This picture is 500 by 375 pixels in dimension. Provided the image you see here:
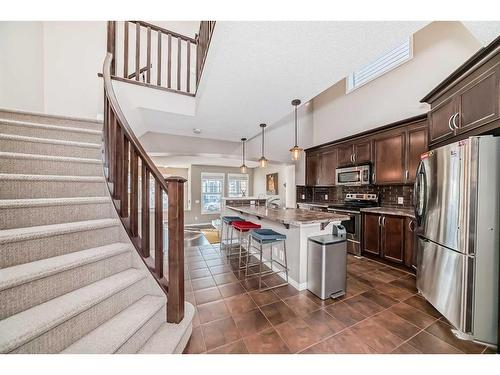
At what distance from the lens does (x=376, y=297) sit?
2232 mm

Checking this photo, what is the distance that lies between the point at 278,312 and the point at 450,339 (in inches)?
56.4

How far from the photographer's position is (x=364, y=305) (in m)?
Answer: 2.08

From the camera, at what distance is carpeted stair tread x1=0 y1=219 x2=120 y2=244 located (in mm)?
1127

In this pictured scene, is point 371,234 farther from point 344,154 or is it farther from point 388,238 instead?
point 344,154

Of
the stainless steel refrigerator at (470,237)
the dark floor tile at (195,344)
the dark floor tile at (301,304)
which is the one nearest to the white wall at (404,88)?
the stainless steel refrigerator at (470,237)

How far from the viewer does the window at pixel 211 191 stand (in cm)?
845

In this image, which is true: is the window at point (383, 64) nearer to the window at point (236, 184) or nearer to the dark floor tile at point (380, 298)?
the dark floor tile at point (380, 298)

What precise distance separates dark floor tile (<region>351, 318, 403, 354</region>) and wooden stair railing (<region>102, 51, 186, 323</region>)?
1.53 meters

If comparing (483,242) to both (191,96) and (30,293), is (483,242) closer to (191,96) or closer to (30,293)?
(30,293)

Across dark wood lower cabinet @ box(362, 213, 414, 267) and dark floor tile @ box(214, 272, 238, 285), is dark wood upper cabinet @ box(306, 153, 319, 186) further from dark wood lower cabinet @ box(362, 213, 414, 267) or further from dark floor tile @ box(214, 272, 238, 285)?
dark floor tile @ box(214, 272, 238, 285)

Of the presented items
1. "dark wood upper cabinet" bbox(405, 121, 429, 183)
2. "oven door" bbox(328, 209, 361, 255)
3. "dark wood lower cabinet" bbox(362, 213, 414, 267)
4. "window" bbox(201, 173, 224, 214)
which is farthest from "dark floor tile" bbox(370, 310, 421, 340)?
"window" bbox(201, 173, 224, 214)

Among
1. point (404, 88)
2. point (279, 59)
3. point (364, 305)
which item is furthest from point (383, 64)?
point (364, 305)

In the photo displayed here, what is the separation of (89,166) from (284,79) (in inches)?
88.6
